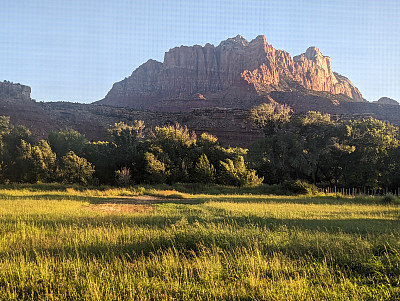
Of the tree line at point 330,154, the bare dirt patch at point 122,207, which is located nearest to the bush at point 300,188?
the tree line at point 330,154

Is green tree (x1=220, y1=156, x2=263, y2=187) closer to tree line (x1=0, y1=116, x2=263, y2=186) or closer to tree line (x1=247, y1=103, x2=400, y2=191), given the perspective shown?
tree line (x1=0, y1=116, x2=263, y2=186)

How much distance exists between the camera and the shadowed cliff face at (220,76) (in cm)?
15225

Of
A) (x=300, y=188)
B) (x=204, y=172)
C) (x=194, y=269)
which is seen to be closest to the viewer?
(x=194, y=269)

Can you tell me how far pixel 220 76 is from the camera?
177125mm

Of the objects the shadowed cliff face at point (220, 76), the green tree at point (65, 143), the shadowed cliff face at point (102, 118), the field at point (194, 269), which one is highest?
the shadowed cliff face at point (220, 76)

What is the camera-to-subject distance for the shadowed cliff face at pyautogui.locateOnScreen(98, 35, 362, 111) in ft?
500

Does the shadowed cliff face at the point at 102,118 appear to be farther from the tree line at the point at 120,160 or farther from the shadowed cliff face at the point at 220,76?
the shadowed cliff face at the point at 220,76

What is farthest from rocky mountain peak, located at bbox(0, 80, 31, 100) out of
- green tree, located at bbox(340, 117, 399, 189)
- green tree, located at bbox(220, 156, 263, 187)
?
green tree, located at bbox(340, 117, 399, 189)

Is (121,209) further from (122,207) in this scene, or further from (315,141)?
(315,141)

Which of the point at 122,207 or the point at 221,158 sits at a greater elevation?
the point at 221,158

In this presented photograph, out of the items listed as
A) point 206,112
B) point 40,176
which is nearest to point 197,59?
point 206,112

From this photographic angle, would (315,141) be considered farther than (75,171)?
Yes

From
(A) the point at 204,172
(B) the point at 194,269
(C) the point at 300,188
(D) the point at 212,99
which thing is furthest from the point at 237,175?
(D) the point at 212,99

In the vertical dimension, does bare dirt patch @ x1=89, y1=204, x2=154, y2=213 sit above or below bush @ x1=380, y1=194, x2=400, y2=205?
above
